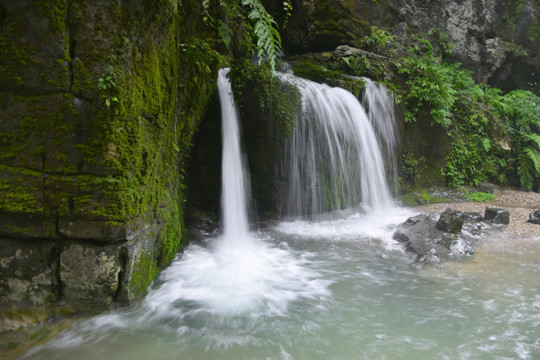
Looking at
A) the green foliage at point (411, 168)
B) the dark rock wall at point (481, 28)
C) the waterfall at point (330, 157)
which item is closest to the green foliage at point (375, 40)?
the dark rock wall at point (481, 28)

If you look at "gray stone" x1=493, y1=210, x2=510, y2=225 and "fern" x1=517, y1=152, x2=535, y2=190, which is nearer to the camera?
"gray stone" x1=493, y1=210, x2=510, y2=225

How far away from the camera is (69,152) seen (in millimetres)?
2492

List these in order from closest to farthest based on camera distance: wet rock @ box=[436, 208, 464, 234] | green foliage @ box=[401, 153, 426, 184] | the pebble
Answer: wet rock @ box=[436, 208, 464, 234] < the pebble < green foliage @ box=[401, 153, 426, 184]

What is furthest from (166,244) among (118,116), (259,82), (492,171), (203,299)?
(492,171)

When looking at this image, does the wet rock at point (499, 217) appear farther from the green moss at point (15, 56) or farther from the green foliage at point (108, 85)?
the green moss at point (15, 56)

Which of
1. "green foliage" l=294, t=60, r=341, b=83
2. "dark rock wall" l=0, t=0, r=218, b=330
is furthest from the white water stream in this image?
"green foliage" l=294, t=60, r=341, b=83

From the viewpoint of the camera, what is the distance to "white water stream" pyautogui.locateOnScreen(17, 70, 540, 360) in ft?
8.22

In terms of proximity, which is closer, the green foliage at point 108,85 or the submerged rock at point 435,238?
the green foliage at point 108,85

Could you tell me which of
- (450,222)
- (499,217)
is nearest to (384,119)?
(499,217)

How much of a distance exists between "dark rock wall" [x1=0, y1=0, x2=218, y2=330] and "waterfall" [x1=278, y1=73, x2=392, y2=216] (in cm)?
418

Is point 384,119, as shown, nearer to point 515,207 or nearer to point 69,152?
point 515,207

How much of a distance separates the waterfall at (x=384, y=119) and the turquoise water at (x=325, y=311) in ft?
12.9

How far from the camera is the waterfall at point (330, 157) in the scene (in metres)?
6.70

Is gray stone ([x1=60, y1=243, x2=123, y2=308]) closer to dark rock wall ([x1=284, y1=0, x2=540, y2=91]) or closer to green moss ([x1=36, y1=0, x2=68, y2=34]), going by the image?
green moss ([x1=36, y1=0, x2=68, y2=34])
